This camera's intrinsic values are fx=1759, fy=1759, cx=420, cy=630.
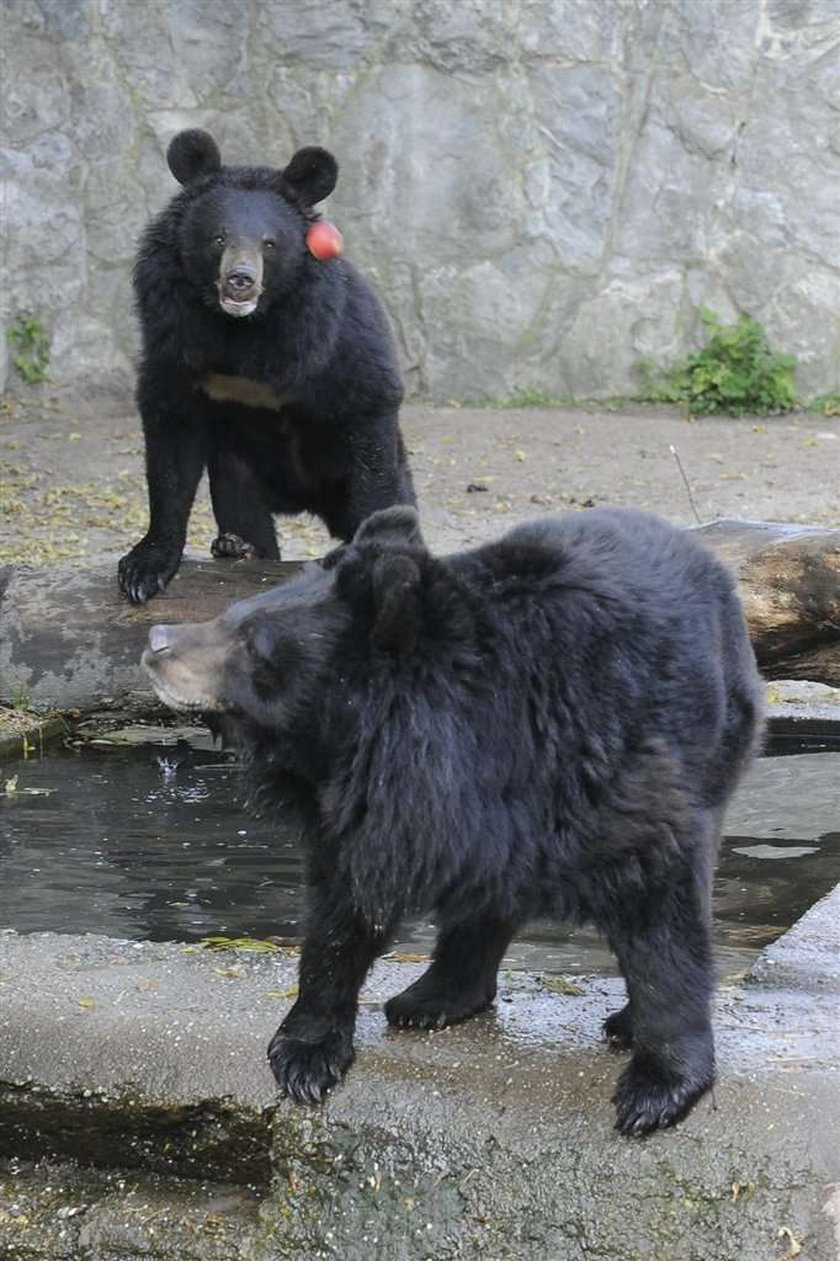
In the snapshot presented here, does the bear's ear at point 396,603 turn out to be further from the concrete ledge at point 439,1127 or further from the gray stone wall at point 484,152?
the gray stone wall at point 484,152

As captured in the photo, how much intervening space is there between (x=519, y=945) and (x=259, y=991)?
1017mm

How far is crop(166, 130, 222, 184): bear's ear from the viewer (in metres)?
5.45

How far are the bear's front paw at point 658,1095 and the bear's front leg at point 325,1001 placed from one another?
469mm

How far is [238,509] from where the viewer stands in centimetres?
596

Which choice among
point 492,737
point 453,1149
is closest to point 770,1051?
point 453,1149

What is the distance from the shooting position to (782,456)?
9695 mm

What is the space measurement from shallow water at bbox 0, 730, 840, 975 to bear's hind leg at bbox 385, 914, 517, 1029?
0.58m

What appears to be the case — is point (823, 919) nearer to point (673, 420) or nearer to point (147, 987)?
point (147, 987)

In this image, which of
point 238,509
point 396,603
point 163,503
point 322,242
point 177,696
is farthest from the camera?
point 238,509

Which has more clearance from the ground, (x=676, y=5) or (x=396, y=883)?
(x=676, y=5)

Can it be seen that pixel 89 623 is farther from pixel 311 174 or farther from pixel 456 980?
pixel 456 980

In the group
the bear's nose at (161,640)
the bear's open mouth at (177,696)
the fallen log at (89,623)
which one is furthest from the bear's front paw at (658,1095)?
the fallen log at (89,623)

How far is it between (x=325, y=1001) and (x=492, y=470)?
6665 millimetres

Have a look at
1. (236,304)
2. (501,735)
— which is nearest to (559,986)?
(501,735)
